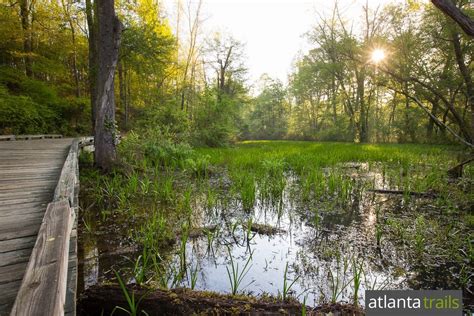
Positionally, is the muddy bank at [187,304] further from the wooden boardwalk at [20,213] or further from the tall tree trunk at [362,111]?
the tall tree trunk at [362,111]

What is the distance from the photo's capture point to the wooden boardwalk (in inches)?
56.1

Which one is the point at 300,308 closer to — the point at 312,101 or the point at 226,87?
→ the point at 226,87

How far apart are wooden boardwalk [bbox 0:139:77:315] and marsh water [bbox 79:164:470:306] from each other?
697mm

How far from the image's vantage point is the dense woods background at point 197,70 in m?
9.58

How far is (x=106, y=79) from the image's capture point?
19.2ft

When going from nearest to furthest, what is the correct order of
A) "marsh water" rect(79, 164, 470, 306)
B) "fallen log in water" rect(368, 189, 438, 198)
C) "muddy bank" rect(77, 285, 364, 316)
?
"muddy bank" rect(77, 285, 364, 316), "marsh water" rect(79, 164, 470, 306), "fallen log in water" rect(368, 189, 438, 198)

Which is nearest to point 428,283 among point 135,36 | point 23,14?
point 135,36

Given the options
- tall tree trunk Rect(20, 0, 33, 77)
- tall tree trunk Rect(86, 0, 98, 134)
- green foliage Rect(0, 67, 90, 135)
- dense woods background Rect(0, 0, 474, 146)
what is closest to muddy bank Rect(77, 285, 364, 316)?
dense woods background Rect(0, 0, 474, 146)

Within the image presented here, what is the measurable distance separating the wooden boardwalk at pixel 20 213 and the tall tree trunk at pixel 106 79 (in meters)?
1.03

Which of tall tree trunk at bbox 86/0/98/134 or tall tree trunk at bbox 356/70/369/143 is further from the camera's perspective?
tall tree trunk at bbox 356/70/369/143

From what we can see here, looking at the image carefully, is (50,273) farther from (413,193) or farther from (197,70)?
(197,70)

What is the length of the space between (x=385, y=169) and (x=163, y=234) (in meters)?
7.90

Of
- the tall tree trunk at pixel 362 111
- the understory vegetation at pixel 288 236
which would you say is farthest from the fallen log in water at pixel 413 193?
the tall tree trunk at pixel 362 111

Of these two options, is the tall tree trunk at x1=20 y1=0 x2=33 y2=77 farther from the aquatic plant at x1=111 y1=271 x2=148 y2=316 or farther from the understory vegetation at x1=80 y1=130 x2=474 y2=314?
Result: the aquatic plant at x1=111 y1=271 x2=148 y2=316
